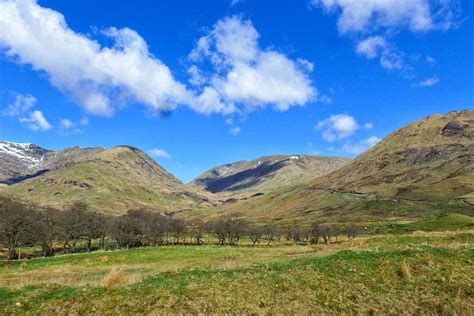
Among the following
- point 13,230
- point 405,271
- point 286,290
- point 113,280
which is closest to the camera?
point 286,290

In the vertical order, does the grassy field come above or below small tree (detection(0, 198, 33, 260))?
below

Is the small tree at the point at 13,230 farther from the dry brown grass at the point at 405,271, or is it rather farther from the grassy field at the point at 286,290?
the dry brown grass at the point at 405,271

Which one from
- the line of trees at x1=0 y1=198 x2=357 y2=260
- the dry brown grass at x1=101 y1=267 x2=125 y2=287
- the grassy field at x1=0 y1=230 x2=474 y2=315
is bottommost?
the grassy field at x1=0 y1=230 x2=474 y2=315

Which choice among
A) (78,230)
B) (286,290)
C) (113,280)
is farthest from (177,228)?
(286,290)

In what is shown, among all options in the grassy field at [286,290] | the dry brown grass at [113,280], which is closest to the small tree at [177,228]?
the dry brown grass at [113,280]

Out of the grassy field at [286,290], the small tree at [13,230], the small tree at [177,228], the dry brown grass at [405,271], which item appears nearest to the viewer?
the grassy field at [286,290]

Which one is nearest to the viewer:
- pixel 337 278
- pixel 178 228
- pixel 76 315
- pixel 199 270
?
pixel 76 315

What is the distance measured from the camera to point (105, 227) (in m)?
145

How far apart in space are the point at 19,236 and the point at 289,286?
107 m

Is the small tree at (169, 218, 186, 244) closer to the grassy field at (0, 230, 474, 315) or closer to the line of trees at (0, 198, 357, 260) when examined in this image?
the line of trees at (0, 198, 357, 260)

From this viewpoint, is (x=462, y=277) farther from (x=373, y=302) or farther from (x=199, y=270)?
(x=199, y=270)

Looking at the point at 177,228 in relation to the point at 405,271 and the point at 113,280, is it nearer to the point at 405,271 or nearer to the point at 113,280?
the point at 113,280

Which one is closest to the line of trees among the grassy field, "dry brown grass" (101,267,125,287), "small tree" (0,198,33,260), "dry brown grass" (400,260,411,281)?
"small tree" (0,198,33,260)

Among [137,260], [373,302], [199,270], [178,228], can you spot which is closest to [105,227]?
[178,228]
